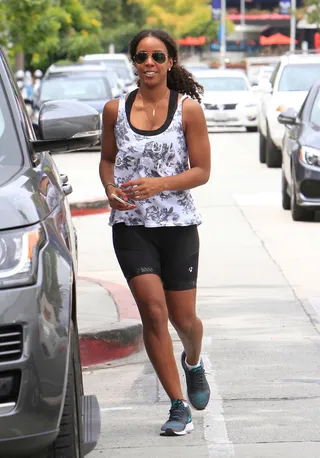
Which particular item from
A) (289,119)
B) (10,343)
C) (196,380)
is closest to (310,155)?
(289,119)

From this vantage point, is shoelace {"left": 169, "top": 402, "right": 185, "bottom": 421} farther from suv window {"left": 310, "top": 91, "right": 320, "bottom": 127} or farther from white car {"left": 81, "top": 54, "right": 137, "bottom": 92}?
white car {"left": 81, "top": 54, "right": 137, "bottom": 92}

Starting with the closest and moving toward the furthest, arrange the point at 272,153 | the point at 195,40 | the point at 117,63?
the point at 272,153 → the point at 117,63 → the point at 195,40

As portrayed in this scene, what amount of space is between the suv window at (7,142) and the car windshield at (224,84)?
1018 inches

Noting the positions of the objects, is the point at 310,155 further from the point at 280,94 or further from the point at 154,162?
the point at 154,162

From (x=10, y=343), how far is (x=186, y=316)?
2046 mm

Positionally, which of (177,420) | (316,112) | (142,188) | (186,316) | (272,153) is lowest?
(272,153)

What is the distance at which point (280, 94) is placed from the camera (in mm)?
22234

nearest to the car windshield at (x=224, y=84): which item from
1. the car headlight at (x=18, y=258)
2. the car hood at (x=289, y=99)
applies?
the car hood at (x=289, y=99)

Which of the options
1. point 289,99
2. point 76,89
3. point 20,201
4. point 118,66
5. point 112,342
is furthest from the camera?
point 118,66

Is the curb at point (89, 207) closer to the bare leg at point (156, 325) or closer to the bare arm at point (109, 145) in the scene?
the bare arm at point (109, 145)

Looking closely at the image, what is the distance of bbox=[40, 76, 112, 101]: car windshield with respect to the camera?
91.9 ft

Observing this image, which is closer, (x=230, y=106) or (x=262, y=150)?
(x=262, y=150)

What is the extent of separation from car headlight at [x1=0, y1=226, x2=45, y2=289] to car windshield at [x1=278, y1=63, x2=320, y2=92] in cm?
1877

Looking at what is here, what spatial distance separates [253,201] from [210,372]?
9558 millimetres
